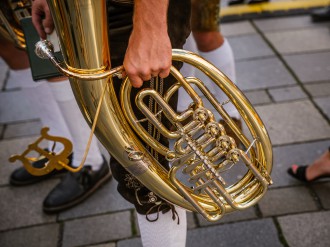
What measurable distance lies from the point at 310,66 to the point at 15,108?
198 centimetres

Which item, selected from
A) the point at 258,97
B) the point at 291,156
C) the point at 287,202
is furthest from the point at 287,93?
the point at 287,202

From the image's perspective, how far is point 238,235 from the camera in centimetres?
165

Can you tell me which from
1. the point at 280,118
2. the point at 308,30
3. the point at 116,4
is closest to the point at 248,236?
the point at 280,118

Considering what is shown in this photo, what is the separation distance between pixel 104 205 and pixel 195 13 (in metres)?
0.98

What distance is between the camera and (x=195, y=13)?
6.04ft

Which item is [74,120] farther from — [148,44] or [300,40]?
[300,40]

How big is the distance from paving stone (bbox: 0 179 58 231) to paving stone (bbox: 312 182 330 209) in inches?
46.7

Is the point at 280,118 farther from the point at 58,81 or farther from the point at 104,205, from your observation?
the point at 58,81

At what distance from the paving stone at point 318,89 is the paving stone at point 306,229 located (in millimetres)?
970

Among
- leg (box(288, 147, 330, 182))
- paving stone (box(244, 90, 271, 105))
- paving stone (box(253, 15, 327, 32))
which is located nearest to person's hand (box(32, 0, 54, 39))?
leg (box(288, 147, 330, 182))

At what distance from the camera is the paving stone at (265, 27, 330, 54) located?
116 inches

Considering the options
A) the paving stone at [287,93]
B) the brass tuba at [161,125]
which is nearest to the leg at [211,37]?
the paving stone at [287,93]

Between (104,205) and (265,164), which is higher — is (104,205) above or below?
below

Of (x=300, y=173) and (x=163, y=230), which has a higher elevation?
(x=163, y=230)
